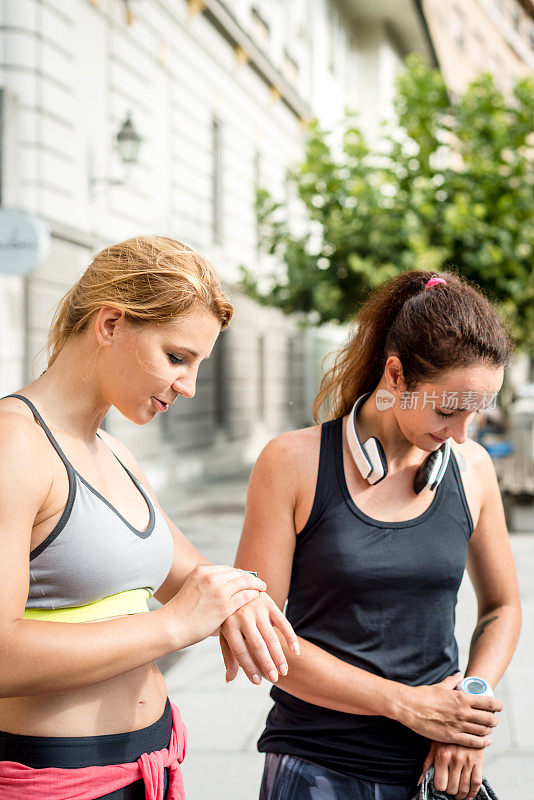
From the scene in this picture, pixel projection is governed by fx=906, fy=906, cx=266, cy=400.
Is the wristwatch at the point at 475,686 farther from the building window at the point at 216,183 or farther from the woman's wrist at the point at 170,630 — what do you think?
the building window at the point at 216,183

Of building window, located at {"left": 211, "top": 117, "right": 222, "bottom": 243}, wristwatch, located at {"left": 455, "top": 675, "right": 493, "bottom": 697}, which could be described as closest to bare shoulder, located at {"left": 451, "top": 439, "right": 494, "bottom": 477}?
wristwatch, located at {"left": 455, "top": 675, "right": 493, "bottom": 697}

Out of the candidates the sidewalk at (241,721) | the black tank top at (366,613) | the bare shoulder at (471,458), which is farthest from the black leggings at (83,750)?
the sidewalk at (241,721)

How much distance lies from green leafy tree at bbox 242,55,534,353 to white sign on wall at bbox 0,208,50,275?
7.52 meters

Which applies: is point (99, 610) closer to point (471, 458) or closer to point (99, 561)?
point (99, 561)

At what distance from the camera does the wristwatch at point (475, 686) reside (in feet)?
5.73

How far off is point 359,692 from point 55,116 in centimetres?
974

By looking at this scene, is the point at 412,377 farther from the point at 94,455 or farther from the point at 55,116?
the point at 55,116

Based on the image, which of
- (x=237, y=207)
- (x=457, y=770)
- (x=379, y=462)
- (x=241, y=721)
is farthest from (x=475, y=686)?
(x=237, y=207)

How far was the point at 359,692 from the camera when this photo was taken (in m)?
1.74

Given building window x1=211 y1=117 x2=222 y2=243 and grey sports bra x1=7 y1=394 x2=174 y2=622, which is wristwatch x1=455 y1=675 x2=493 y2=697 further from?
building window x1=211 y1=117 x2=222 y2=243

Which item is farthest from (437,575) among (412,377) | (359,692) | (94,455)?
(94,455)

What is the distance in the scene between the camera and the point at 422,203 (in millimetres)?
14109

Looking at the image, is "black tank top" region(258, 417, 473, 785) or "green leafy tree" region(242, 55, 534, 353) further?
"green leafy tree" region(242, 55, 534, 353)

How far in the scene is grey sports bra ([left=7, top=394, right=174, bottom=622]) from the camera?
143cm
